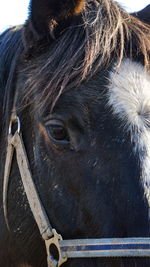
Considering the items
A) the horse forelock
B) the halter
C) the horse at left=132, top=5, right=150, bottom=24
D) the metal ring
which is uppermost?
the horse at left=132, top=5, right=150, bottom=24

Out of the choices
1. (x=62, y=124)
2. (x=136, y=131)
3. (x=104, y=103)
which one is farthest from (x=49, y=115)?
(x=136, y=131)

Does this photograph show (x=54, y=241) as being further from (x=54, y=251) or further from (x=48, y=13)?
(x=48, y=13)

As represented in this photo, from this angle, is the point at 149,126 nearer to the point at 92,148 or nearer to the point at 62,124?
the point at 92,148

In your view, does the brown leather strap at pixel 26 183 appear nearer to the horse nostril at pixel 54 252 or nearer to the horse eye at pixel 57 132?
the horse nostril at pixel 54 252

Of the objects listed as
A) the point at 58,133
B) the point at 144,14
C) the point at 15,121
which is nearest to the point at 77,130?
the point at 58,133

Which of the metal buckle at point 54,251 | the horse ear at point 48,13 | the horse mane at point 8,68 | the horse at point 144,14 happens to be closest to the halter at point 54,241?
the metal buckle at point 54,251

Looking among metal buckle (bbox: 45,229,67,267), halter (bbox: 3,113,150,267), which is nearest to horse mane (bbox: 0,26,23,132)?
halter (bbox: 3,113,150,267)

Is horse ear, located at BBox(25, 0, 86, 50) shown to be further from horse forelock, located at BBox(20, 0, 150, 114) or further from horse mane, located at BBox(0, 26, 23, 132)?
horse mane, located at BBox(0, 26, 23, 132)

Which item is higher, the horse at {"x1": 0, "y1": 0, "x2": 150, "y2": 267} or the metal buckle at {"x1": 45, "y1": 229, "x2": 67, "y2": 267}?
the horse at {"x1": 0, "y1": 0, "x2": 150, "y2": 267}
